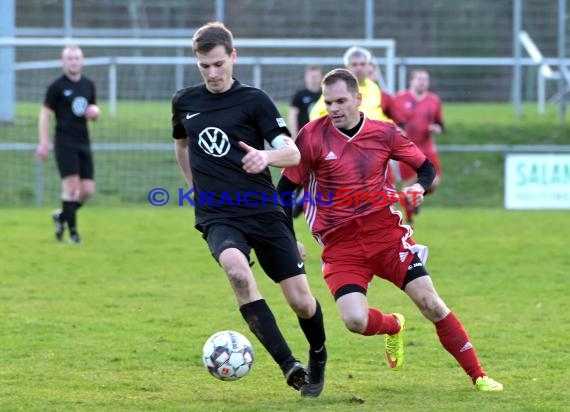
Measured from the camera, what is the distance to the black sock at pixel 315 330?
20.1 feet

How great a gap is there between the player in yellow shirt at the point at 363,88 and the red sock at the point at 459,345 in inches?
158

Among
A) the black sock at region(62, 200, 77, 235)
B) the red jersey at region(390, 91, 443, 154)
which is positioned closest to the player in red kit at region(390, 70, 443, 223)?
the red jersey at region(390, 91, 443, 154)

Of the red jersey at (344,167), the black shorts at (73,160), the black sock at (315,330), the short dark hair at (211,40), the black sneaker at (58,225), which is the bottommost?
the black sneaker at (58,225)

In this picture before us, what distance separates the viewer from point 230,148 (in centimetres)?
604

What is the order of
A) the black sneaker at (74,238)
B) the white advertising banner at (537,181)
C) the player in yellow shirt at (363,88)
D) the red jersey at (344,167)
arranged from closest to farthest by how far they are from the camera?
the red jersey at (344,167) < the player in yellow shirt at (363,88) < the black sneaker at (74,238) < the white advertising banner at (537,181)

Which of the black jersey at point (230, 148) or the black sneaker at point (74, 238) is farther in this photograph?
the black sneaker at point (74, 238)

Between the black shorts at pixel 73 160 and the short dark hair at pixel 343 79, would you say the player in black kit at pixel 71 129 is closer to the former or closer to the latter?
the black shorts at pixel 73 160

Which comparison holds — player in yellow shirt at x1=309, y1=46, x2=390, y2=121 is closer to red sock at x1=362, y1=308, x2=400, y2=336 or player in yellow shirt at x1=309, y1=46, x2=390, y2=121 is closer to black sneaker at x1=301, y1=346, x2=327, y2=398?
red sock at x1=362, y1=308, x2=400, y2=336

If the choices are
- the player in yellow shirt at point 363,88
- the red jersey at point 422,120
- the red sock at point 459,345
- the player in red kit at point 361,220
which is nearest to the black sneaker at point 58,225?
the player in yellow shirt at point 363,88

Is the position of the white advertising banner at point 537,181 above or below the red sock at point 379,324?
below

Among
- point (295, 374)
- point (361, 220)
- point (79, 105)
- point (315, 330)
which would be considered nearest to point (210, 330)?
point (315, 330)

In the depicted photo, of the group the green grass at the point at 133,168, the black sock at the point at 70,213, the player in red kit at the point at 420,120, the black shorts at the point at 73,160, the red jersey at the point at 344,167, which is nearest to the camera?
the red jersey at the point at 344,167

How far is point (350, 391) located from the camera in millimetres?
6129

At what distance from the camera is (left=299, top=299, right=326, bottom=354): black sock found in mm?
6117
